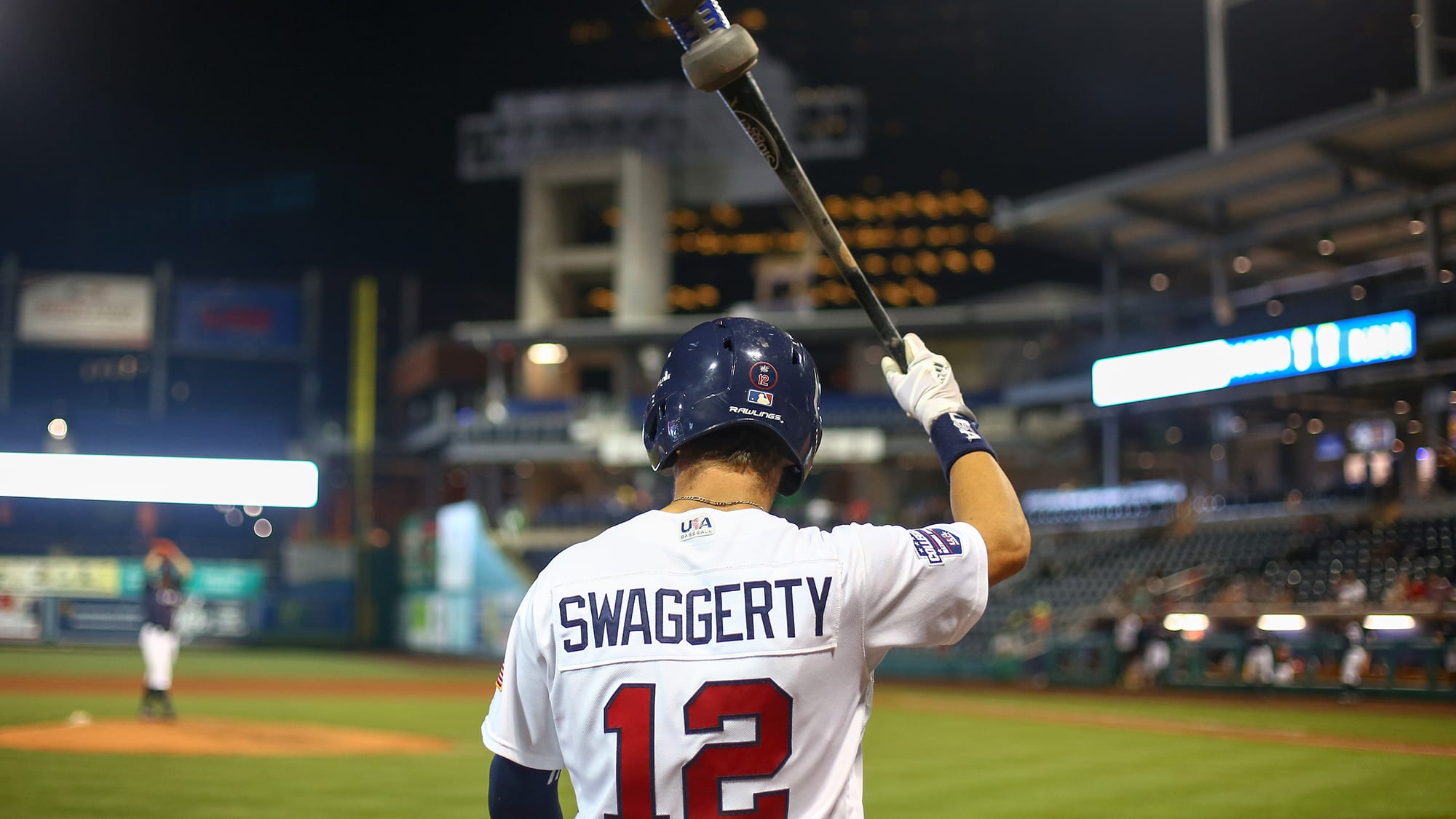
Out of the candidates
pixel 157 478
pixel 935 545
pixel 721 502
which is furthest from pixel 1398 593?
pixel 157 478

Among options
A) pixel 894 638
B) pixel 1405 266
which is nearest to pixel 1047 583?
pixel 1405 266

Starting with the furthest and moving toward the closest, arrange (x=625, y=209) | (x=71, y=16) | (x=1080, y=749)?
1. (x=625, y=209)
2. (x=71, y=16)
3. (x=1080, y=749)

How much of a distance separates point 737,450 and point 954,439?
0.45 m

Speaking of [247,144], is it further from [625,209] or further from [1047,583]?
[1047,583]

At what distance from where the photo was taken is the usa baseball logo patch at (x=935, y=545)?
2.03 m

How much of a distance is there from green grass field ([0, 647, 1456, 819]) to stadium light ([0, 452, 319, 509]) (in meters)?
14.5

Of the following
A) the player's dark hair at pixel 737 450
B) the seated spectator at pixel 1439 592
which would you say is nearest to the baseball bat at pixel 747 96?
the player's dark hair at pixel 737 450

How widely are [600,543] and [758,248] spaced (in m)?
49.2

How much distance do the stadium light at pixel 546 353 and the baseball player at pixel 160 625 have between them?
32.6 metres

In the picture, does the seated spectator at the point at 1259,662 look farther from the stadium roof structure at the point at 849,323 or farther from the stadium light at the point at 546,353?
the stadium light at the point at 546,353

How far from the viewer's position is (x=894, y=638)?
2.03 meters

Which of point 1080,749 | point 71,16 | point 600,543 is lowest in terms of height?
point 1080,749

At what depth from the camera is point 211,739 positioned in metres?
12.2

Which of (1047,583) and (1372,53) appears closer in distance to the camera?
(1372,53)
